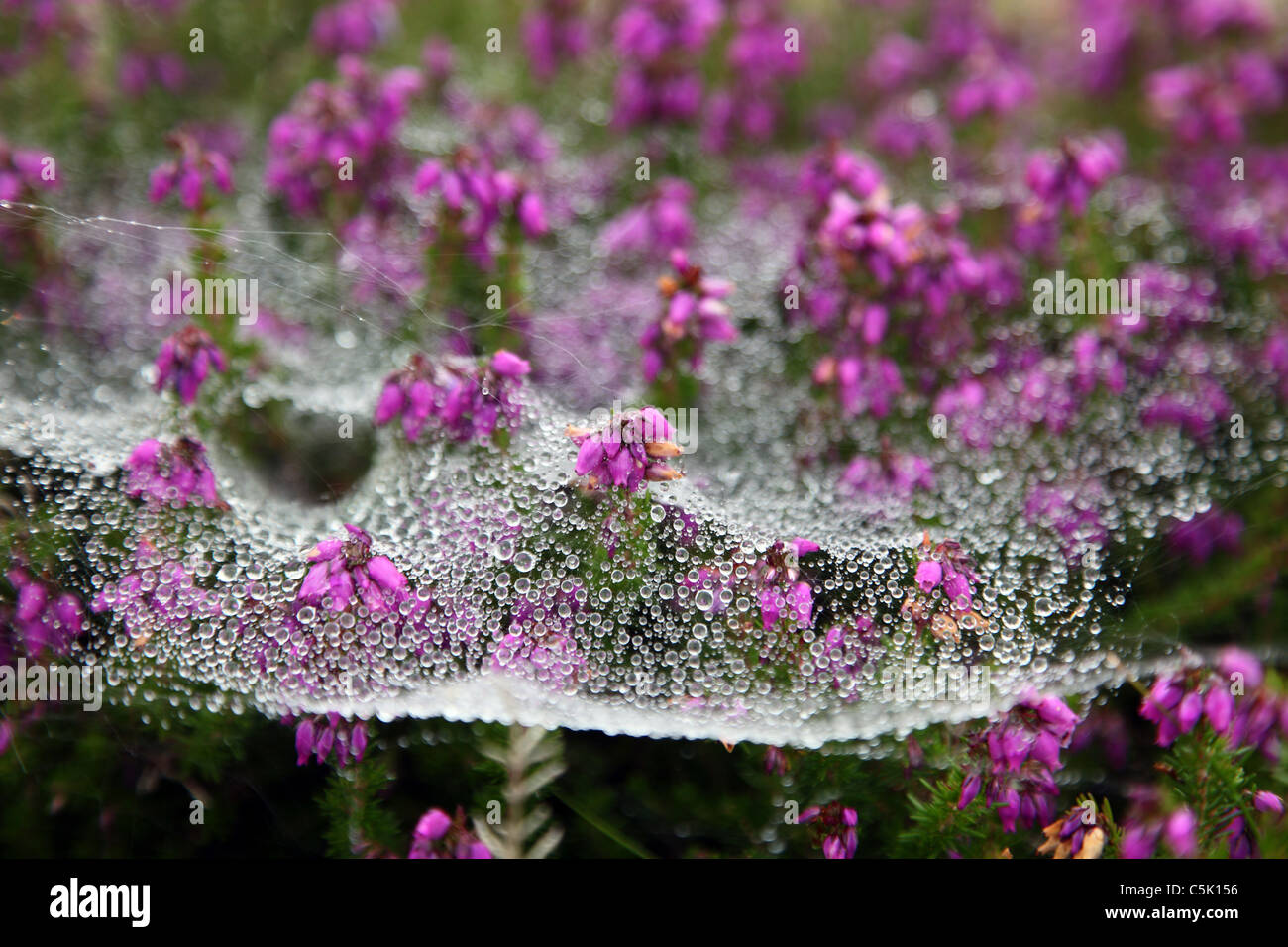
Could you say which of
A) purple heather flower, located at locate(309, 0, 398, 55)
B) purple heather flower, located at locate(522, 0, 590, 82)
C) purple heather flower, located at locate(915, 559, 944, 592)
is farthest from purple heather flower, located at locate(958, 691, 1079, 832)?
purple heather flower, located at locate(309, 0, 398, 55)

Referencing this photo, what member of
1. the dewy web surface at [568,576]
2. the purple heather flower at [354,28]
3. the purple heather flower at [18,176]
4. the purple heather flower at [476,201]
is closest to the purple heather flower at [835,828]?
the dewy web surface at [568,576]

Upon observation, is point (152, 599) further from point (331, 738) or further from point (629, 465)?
point (629, 465)

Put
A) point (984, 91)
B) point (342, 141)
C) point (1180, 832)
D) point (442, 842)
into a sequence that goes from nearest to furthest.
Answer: point (1180, 832)
point (442, 842)
point (342, 141)
point (984, 91)

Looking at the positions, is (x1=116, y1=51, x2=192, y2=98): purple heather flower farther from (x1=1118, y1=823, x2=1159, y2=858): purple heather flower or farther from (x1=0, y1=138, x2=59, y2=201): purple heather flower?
(x1=1118, y1=823, x2=1159, y2=858): purple heather flower

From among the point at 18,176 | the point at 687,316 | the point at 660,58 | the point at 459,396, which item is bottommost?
the point at 459,396

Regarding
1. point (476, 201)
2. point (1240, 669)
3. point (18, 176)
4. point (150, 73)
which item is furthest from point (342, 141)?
point (1240, 669)

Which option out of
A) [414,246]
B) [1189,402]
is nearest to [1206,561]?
[1189,402]
